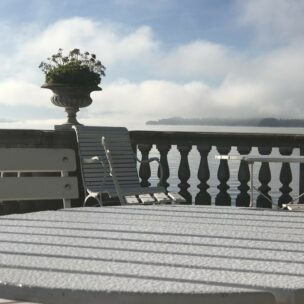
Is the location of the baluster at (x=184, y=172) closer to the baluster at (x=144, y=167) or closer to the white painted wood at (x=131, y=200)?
the baluster at (x=144, y=167)

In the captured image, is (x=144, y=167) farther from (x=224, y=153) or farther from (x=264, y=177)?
(x=264, y=177)

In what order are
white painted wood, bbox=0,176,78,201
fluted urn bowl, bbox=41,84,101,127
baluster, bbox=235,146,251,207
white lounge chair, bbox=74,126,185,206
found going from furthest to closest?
fluted urn bowl, bbox=41,84,101,127
baluster, bbox=235,146,251,207
white lounge chair, bbox=74,126,185,206
white painted wood, bbox=0,176,78,201

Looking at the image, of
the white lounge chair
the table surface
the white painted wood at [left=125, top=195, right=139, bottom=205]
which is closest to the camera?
the table surface

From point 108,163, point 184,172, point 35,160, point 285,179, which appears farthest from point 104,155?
point 35,160

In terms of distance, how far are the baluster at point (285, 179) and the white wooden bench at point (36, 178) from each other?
10.3 ft

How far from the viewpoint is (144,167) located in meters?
5.63

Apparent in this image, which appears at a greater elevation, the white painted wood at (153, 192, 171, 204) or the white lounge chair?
the white lounge chair

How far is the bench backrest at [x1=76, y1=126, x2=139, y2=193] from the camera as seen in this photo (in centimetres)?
529

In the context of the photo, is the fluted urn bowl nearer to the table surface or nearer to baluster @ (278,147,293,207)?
baluster @ (278,147,293,207)

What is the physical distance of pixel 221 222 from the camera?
185cm

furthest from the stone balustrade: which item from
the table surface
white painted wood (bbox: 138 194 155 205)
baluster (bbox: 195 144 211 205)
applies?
the table surface

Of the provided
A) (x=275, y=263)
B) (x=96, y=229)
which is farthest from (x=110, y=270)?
(x=96, y=229)

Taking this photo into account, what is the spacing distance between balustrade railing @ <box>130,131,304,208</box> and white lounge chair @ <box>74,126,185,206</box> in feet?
0.74

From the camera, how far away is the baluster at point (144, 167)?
5.59 m
